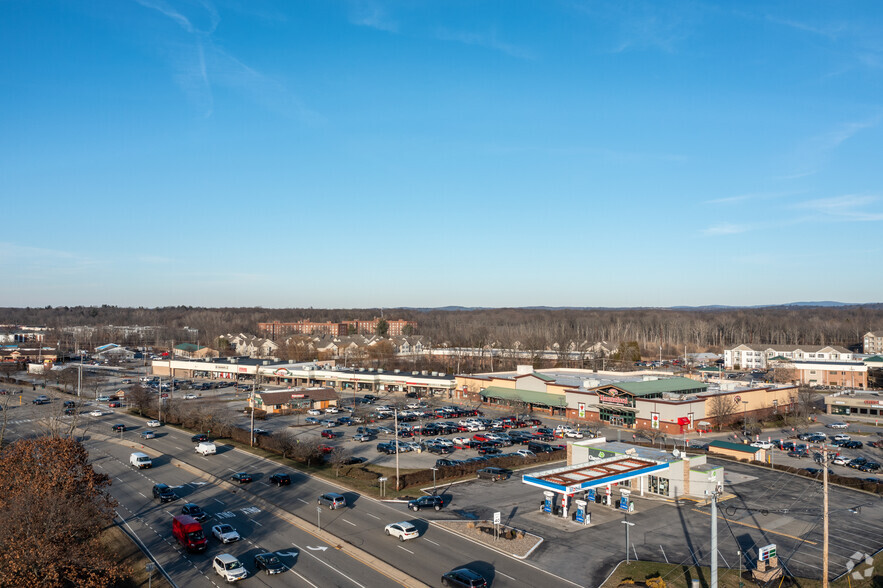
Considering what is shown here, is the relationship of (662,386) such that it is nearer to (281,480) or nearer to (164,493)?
(281,480)

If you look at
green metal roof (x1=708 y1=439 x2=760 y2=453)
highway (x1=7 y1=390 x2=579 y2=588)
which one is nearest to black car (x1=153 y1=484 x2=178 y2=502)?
highway (x1=7 y1=390 x2=579 y2=588)

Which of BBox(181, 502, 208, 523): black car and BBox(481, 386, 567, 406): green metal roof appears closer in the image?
BBox(181, 502, 208, 523): black car

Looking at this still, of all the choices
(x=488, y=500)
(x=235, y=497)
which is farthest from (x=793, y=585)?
(x=235, y=497)

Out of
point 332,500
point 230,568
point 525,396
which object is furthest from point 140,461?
point 525,396

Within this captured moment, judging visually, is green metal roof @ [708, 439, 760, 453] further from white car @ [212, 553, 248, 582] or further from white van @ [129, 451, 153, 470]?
white van @ [129, 451, 153, 470]

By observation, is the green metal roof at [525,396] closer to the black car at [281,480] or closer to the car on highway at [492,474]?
the car on highway at [492,474]

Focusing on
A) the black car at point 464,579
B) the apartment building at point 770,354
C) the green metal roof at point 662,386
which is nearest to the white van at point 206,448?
the black car at point 464,579
